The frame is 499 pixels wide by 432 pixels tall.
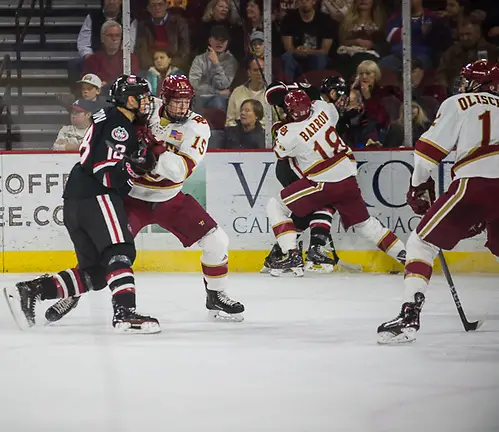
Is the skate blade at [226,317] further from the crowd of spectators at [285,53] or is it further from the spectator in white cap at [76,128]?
the spectator in white cap at [76,128]

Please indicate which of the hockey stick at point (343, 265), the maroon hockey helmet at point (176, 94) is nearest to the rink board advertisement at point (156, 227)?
the hockey stick at point (343, 265)

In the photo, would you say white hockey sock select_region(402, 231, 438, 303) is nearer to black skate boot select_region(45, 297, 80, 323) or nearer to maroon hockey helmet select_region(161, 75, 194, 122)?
maroon hockey helmet select_region(161, 75, 194, 122)

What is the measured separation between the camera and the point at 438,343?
14.8 ft

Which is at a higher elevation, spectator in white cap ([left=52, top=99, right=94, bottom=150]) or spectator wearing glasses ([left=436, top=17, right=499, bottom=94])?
spectator wearing glasses ([left=436, top=17, right=499, bottom=94])

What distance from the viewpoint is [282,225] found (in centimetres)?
736

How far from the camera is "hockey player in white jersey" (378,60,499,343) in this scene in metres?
4.43

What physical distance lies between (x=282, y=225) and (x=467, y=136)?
299 centimetres

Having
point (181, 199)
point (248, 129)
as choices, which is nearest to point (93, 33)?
point (248, 129)

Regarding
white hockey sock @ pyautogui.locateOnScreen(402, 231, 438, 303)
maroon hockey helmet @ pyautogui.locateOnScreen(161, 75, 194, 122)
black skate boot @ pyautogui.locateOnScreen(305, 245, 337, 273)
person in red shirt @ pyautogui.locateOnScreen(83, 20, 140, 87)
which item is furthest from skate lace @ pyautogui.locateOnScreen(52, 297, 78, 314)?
person in red shirt @ pyautogui.locateOnScreen(83, 20, 140, 87)

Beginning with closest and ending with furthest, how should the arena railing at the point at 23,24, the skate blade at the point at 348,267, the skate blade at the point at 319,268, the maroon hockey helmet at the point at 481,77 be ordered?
the maroon hockey helmet at the point at 481,77, the skate blade at the point at 319,268, the skate blade at the point at 348,267, the arena railing at the point at 23,24

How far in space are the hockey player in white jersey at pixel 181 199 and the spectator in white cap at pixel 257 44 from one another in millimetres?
2725

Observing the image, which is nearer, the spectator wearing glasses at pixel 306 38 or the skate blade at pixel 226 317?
the skate blade at pixel 226 317

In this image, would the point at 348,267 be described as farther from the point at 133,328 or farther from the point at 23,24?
the point at 23,24

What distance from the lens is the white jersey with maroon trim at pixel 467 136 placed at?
443cm
